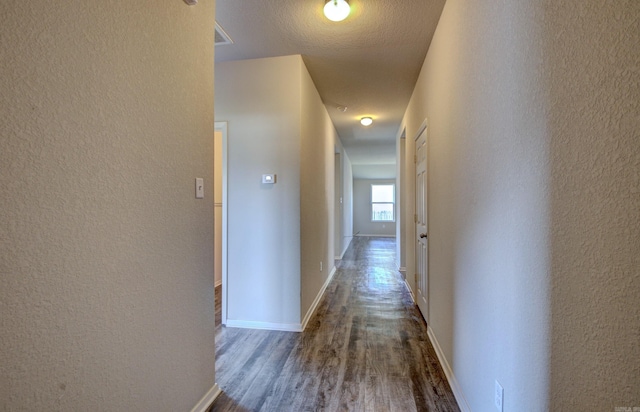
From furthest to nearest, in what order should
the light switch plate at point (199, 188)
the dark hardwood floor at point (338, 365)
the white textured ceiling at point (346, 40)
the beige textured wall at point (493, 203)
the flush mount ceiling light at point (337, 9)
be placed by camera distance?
the white textured ceiling at point (346, 40) < the flush mount ceiling light at point (337, 9) < the dark hardwood floor at point (338, 365) < the light switch plate at point (199, 188) < the beige textured wall at point (493, 203)

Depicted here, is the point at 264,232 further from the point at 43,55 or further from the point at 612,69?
the point at 612,69

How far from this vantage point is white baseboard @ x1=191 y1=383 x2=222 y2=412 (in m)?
1.66

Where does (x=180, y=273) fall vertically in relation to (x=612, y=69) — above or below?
below

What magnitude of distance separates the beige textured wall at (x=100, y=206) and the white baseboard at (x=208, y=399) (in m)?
0.08

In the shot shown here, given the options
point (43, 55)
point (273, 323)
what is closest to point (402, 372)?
point (273, 323)

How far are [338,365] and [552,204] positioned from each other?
1.89 meters

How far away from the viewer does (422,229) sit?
321 cm

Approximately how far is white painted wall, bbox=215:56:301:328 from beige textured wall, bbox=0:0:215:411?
1222 mm

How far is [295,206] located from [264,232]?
400 millimetres

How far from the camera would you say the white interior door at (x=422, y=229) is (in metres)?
2.98

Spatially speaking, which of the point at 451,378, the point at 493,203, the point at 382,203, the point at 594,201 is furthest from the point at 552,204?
the point at 382,203

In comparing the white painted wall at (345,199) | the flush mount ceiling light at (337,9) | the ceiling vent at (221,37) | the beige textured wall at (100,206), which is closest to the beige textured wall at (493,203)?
the flush mount ceiling light at (337,9)

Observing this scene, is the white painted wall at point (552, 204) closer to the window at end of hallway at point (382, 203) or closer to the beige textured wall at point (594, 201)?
the beige textured wall at point (594, 201)

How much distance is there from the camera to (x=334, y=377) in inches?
81.4
